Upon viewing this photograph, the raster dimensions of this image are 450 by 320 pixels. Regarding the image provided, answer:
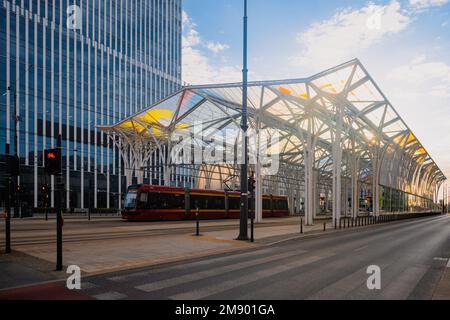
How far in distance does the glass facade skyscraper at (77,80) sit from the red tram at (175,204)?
15970 millimetres

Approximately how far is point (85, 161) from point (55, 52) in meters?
18.5

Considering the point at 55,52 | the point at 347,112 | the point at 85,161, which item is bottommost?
the point at 85,161

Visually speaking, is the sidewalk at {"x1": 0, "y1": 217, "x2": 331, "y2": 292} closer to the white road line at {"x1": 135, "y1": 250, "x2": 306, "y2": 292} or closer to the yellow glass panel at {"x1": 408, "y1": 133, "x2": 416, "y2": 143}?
the white road line at {"x1": 135, "y1": 250, "x2": 306, "y2": 292}

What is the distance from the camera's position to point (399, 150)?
56312mm

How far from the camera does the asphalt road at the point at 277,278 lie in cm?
727

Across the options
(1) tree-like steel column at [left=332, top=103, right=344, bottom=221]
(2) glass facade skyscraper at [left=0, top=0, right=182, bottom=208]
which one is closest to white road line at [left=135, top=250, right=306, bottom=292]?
(1) tree-like steel column at [left=332, top=103, right=344, bottom=221]

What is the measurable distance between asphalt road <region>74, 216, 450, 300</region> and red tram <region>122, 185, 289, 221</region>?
18.0 metres

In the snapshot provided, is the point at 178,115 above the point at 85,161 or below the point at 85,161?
Result: above

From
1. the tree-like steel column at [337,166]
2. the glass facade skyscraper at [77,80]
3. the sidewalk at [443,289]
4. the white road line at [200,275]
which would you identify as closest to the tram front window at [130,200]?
the glass facade skyscraper at [77,80]

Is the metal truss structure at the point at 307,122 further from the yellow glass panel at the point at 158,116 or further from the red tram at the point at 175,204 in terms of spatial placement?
the red tram at the point at 175,204

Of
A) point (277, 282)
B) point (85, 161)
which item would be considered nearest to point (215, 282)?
point (277, 282)

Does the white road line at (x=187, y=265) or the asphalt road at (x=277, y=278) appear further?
the white road line at (x=187, y=265)

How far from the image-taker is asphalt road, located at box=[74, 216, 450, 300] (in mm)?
7270
